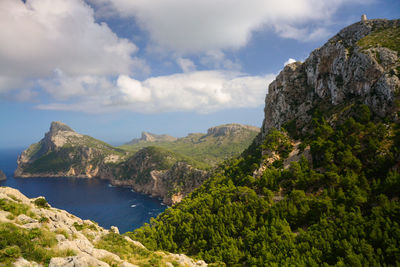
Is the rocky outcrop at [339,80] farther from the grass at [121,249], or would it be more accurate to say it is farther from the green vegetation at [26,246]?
the green vegetation at [26,246]

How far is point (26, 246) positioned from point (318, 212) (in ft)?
178

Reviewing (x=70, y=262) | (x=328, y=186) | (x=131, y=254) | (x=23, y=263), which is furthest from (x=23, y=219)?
(x=328, y=186)

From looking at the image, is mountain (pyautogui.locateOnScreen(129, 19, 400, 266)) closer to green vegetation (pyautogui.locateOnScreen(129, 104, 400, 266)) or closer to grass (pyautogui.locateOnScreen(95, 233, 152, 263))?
green vegetation (pyautogui.locateOnScreen(129, 104, 400, 266))

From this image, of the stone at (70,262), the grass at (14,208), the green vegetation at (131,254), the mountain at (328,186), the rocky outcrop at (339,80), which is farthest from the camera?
the rocky outcrop at (339,80)

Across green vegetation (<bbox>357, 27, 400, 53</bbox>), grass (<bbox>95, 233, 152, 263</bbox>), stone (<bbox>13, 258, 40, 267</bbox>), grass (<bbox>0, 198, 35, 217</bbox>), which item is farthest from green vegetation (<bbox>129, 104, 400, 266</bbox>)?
grass (<bbox>0, 198, 35, 217</bbox>)

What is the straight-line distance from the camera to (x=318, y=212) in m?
46.8

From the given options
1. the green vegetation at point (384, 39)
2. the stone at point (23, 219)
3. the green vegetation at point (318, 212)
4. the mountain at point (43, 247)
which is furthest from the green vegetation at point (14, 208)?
the green vegetation at point (384, 39)

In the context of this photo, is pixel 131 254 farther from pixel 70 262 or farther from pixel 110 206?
pixel 110 206

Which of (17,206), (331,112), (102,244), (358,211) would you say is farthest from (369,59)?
(17,206)

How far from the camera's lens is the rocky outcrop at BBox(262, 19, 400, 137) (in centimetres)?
5828

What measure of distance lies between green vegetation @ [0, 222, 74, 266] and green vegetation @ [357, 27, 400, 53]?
96864mm

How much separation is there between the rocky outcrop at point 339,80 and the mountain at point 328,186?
39 cm

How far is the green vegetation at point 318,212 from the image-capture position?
3481cm

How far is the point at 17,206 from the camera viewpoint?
2953 cm
